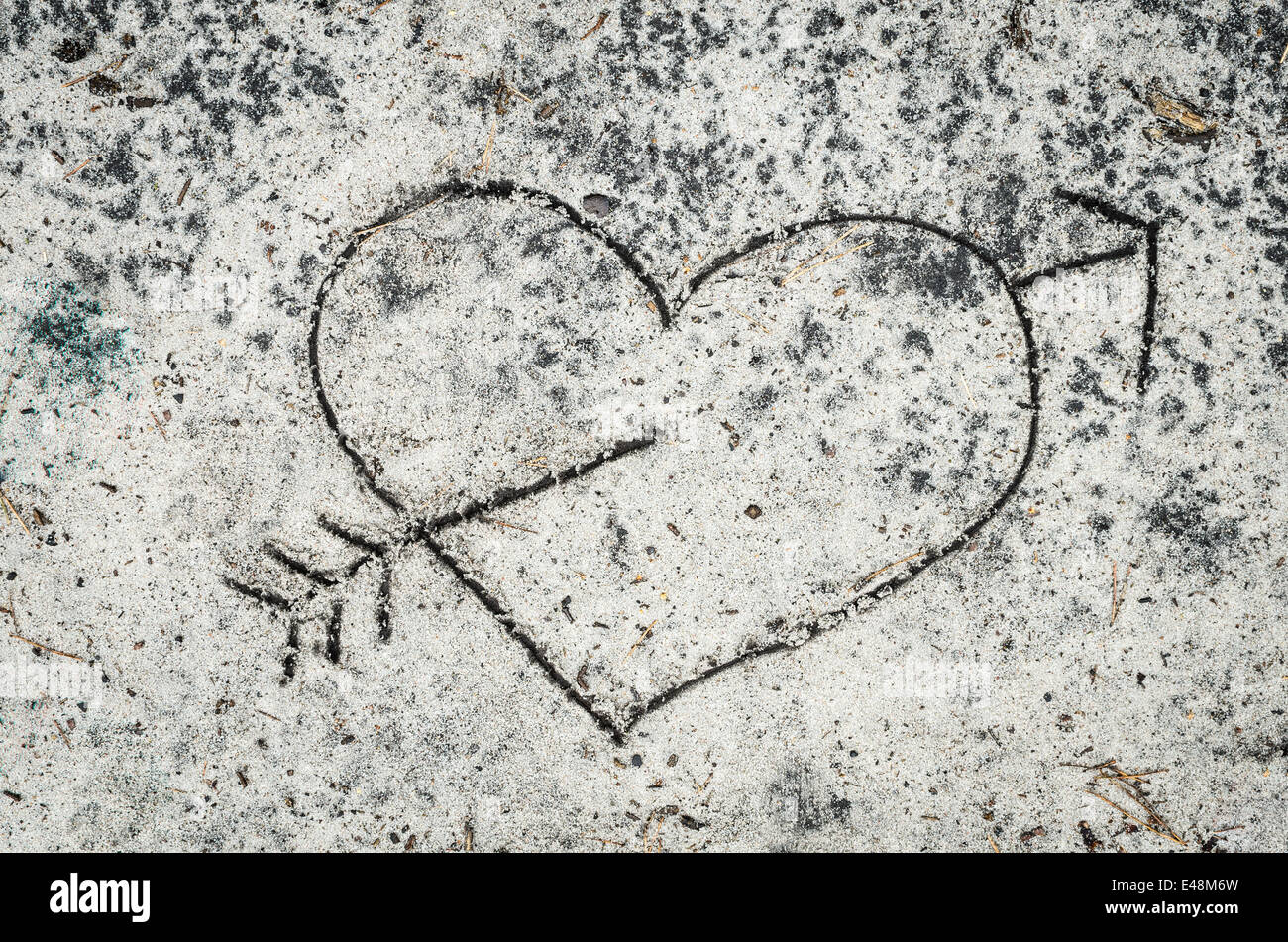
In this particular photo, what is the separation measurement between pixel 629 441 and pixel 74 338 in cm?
148

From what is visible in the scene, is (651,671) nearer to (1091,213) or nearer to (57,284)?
(1091,213)

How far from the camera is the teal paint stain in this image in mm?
1630

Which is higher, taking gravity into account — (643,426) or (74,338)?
(74,338)

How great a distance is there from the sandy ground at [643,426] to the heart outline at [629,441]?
12 millimetres

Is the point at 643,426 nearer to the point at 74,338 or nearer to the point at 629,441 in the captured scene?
the point at 629,441

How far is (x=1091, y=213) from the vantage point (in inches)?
63.6

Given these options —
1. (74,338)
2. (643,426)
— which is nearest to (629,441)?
(643,426)

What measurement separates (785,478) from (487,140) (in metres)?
1.18

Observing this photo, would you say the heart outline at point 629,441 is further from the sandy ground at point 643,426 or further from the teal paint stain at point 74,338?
the teal paint stain at point 74,338

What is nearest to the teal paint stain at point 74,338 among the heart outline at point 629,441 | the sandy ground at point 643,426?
the sandy ground at point 643,426

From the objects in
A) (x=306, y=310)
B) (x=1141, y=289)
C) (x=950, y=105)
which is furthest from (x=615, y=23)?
(x=1141, y=289)

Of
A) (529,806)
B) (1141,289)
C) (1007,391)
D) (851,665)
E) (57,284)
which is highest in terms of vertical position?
(57,284)

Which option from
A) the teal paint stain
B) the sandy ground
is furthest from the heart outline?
the teal paint stain

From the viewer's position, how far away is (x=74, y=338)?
164 cm
